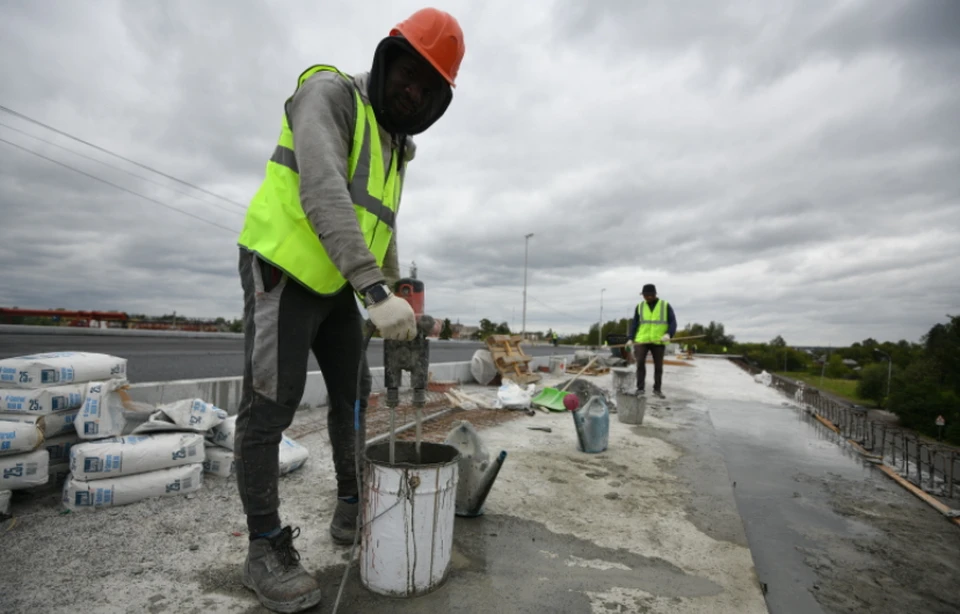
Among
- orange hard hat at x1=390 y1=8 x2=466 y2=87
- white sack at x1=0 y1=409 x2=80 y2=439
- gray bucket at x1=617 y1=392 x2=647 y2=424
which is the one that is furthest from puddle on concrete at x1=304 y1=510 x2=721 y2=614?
gray bucket at x1=617 y1=392 x2=647 y2=424

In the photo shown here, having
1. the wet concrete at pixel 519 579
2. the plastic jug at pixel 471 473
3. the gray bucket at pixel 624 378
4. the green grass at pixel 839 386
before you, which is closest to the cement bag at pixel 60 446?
the wet concrete at pixel 519 579

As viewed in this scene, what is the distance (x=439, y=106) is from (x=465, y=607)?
199 cm

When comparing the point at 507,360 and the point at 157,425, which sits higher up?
the point at 507,360

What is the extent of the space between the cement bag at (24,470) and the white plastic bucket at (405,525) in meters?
1.90

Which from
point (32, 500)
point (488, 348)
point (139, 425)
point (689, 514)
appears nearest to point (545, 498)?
point (689, 514)

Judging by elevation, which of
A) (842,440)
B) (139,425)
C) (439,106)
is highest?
(439,106)

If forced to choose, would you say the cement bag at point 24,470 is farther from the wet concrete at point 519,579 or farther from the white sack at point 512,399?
the white sack at point 512,399

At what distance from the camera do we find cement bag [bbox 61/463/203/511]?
2.50 m

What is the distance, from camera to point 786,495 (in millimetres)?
3580

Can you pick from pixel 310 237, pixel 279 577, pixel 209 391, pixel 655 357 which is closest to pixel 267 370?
pixel 310 237

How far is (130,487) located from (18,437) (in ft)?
1.84

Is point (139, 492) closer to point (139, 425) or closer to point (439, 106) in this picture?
point (139, 425)

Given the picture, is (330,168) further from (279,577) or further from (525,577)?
(525,577)

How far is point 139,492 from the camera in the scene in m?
2.62
